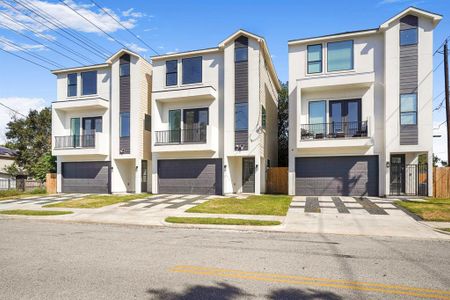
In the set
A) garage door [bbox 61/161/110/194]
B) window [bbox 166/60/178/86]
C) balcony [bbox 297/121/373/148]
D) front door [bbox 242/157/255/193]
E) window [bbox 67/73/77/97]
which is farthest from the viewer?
window [bbox 67/73/77/97]

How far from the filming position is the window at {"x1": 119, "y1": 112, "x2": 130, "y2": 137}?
2292cm

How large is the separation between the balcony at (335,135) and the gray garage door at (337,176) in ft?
→ 3.94

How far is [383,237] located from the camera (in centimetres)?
937

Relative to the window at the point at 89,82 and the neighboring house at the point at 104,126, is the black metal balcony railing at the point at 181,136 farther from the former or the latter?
the window at the point at 89,82

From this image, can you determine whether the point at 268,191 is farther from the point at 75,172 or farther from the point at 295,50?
the point at 75,172

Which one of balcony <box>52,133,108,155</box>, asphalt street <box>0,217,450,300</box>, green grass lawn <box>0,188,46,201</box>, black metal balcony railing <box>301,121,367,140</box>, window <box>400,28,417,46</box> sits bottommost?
green grass lawn <box>0,188,46,201</box>

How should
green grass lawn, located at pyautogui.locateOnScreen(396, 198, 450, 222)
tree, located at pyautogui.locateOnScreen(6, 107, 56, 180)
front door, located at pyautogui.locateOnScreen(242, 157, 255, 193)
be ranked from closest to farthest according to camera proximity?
green grass lawn, located at pyautogui.locateOnScreen(396, 198, 450, 222)
front door, located at pyautogui.locateOnScreen(242, 157, 255, 193)
tree, located at pyautogui.locateOnScreen(6, 107, 56, 180)

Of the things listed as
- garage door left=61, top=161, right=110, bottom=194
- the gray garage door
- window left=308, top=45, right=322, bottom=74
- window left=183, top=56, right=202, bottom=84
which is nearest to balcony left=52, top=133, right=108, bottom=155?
garage door left=61, top=161, right=110, bottom=194

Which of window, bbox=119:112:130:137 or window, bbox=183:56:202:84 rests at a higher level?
window, bbox=183:56:202:84

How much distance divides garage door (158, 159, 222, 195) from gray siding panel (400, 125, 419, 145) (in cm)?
1116

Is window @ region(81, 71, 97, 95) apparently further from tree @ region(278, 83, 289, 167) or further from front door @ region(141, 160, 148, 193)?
tree @ region(278, 83, 289, 167)

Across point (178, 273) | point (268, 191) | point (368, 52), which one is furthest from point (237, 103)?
point (178, 273)

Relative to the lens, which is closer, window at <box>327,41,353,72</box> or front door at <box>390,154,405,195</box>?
front door at <box>390,154,405,195</box>

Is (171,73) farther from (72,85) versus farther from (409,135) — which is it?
(409,135)
